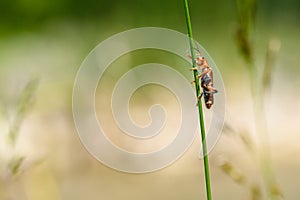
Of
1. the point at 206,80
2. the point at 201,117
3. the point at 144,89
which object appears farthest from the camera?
the point at 144,89

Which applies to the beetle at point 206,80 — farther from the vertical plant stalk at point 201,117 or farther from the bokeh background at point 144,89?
the bokeh background at point 144,89

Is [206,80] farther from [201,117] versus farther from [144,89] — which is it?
[144,89]

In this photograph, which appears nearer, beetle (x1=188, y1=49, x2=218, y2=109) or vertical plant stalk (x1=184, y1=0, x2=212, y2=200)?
vertical plant stalk (x1=184, y1=0, x2=212, y2=200)

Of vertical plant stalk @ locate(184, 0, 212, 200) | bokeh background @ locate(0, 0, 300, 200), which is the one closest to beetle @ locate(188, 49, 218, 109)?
vertical plant stalk @ locate(184, 0, 212, 200)

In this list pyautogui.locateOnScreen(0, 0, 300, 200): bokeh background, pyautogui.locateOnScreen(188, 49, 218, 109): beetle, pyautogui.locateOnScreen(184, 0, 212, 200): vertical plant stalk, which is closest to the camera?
pyautogui.locateOnScreen(184, 0, 212, 200): vertical plant stalk

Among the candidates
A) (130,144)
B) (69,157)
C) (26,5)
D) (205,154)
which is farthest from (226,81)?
(205,154)

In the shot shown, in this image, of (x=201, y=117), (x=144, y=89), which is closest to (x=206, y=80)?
(x=201, y=117)

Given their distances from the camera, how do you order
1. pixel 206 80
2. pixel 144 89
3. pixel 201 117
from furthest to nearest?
pixel 144 89
pixel 206 80
pixel 201 117

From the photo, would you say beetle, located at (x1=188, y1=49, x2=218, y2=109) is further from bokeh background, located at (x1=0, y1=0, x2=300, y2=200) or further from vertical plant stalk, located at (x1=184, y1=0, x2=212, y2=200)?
bokeh background, located at (x1=0, y1=0, x2=300, y2=200)

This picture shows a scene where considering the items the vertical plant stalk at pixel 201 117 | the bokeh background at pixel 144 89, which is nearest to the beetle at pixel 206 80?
the vertical plant stalk at pixel 201 117
